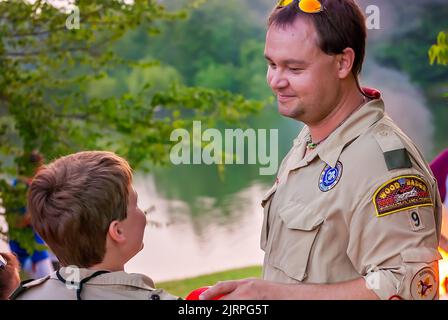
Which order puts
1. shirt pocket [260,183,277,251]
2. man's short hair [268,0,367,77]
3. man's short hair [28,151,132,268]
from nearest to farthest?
1. man's short hair [28,151,132,268]
2. man's short hair [268,0,367,77]
3. shirt pocket [260,183,277,251]

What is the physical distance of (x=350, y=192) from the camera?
1.89 m

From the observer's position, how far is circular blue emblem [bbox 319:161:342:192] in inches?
76.4

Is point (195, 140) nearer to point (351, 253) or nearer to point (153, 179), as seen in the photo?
point (351, 253)

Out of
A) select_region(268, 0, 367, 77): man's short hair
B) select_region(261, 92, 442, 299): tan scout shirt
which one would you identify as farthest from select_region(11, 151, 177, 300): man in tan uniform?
select_region(268, 0, 367, 77): man's short hair

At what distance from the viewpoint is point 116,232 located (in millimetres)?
1938

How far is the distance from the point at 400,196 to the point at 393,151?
0.12 metres

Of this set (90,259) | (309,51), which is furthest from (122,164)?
(309,51)

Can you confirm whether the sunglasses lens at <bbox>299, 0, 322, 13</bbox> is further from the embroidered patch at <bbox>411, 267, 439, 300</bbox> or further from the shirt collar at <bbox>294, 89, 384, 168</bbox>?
the embroidered patch at <bbox>411, 267, 439, 300</bbox>

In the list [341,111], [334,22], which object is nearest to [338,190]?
[341,111]

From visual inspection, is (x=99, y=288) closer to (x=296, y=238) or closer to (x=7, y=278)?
(x=296, y=238)

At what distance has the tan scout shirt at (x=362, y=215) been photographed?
179 centimetres

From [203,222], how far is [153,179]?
1.67 meters

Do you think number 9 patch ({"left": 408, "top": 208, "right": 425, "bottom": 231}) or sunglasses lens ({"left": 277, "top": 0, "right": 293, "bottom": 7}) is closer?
number 9 patch ({"left": 408, "top": 208, "right": 425, "bottom": 231})

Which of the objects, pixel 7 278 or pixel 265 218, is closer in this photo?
pixel 265 218
